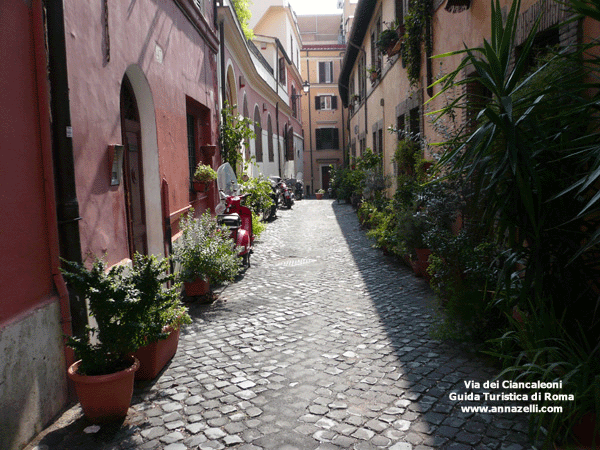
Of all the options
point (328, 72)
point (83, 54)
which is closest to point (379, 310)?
point (83, 54)

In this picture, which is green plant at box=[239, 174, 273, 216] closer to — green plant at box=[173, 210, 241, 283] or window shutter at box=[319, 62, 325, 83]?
green plant at box=[173, 210, 241, 283]

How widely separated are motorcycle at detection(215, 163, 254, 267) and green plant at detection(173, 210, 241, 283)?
839 millimetres

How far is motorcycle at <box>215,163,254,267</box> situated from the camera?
831cm

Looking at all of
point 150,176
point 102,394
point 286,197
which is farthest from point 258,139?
point 102,394

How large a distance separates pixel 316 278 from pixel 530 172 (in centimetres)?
511

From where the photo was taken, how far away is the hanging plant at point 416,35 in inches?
326

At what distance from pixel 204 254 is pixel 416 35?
5.41 m

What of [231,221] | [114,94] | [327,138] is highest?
[327,138]

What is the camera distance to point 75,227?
13.0 ft

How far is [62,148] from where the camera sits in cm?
385

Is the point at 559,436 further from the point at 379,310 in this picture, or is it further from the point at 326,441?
the point at 379,310

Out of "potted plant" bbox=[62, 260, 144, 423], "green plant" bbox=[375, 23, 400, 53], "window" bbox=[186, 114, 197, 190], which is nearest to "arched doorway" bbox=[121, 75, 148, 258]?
"potted plant" bbox=[62, 260, 144, 423]

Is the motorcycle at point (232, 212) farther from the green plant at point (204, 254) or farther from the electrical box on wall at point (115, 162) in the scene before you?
the electrical box on wall at point (115, 162)

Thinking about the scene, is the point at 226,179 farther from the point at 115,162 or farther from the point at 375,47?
the point at 375,47
